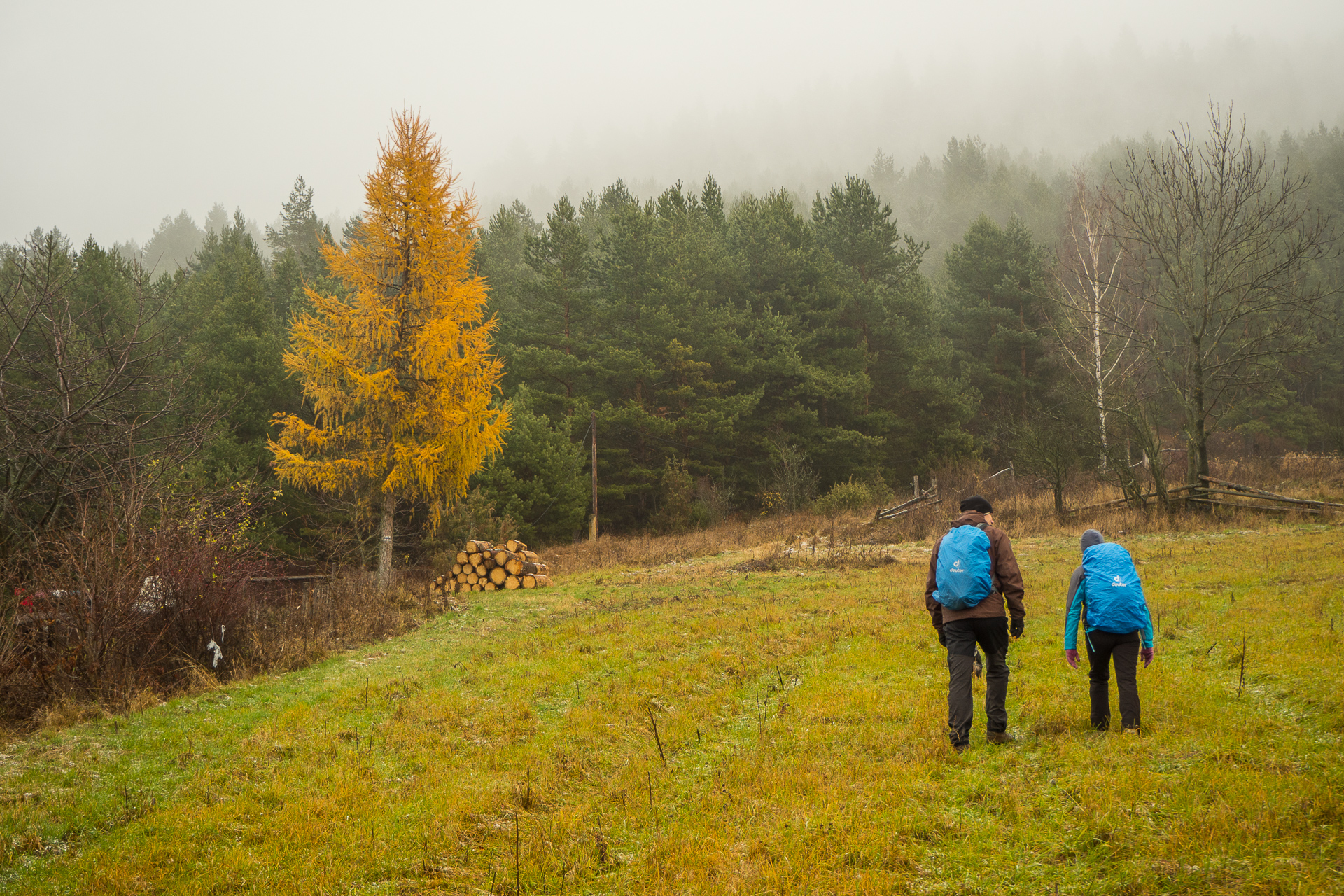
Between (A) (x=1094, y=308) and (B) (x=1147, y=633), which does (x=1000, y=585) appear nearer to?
(B) (x=1147, y=633)

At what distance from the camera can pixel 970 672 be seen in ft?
18.5

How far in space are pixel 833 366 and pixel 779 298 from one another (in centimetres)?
430

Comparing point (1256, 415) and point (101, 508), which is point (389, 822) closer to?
point (101, 508)

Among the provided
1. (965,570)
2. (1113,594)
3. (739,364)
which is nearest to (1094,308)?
(739,364)

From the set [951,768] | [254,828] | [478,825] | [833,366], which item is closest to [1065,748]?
[951,768]

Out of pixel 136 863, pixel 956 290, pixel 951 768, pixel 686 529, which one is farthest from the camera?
pixel 956 290

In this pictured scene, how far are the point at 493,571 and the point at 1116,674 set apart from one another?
15.0 metres

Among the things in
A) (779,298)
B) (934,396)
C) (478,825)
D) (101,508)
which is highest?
(779,298)

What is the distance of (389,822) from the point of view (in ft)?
15.8

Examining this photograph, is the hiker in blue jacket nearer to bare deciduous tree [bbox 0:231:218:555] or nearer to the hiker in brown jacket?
the hiker in brown jacket

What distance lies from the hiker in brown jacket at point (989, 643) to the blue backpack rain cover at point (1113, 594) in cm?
50

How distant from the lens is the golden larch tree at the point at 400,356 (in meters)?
17.5

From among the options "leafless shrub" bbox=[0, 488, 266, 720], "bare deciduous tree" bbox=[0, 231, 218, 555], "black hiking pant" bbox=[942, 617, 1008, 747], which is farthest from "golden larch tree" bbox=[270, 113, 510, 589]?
"black hiking pant" bbox=[942, 617, 1008, 747]

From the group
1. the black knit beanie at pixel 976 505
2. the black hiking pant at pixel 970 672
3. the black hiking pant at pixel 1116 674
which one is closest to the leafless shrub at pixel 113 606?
the black hiking pant at pixel 970 672
